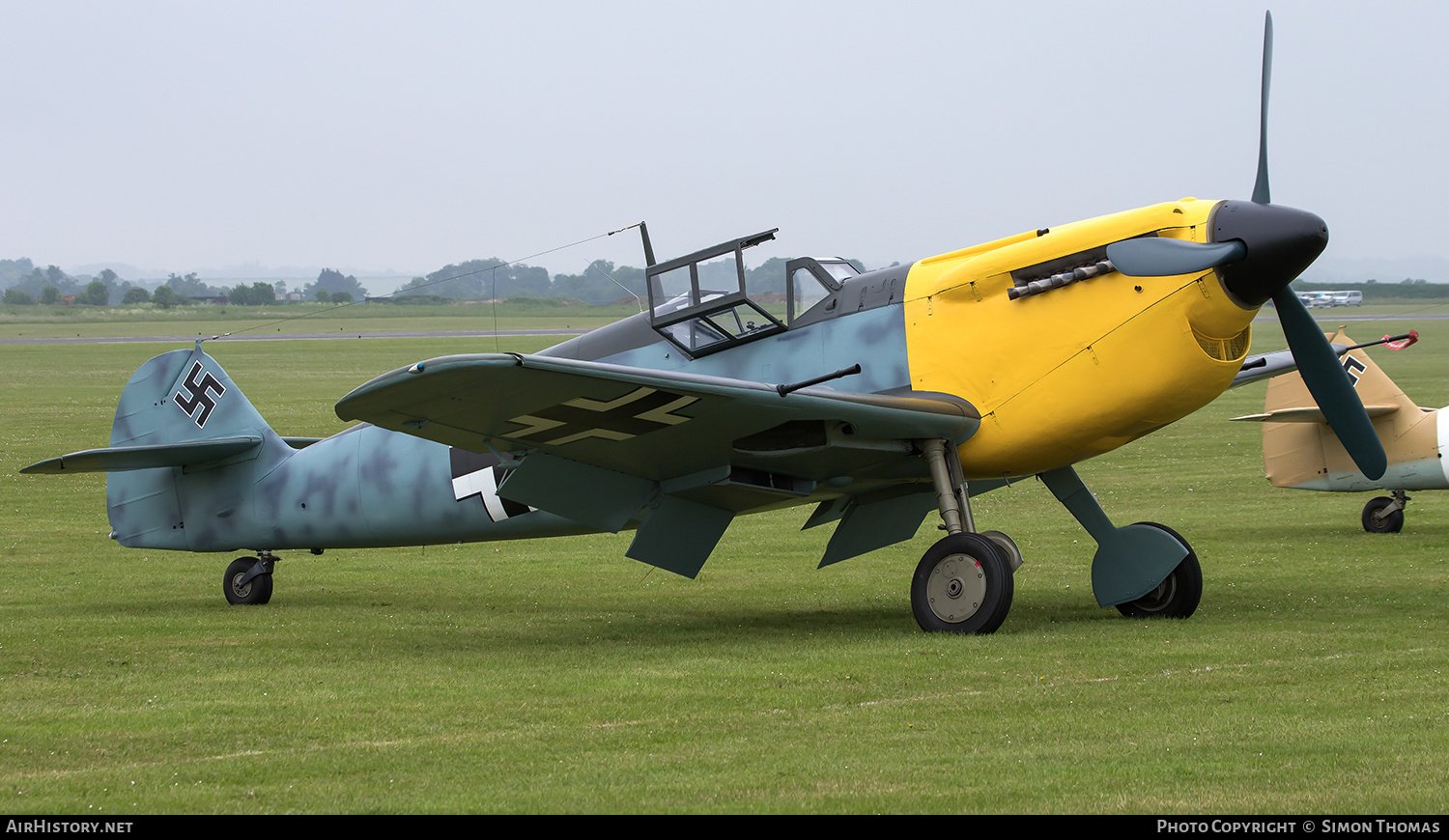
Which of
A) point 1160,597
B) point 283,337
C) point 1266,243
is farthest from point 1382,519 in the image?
point 283,337

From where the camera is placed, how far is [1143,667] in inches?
288

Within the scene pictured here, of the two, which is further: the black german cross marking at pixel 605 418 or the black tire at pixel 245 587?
the black tire at pixel 245 587

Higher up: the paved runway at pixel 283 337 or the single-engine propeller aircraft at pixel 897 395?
the single-engine propeller aircraft at pixel 897 395

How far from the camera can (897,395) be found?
29.1 feet

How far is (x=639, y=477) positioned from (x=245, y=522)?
4.17 m

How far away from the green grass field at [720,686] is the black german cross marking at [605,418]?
4.57 feet

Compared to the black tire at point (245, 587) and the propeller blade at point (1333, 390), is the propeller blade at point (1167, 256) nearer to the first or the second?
the propeller blade at point (1333, 390)

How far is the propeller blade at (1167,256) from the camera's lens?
793 cm

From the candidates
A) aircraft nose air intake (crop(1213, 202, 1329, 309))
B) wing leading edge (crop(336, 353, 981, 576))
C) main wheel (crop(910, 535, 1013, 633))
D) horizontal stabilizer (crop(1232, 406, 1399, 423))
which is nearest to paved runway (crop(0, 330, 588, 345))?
horizontal stabilizer (crop(1232, 406, 1399, 423))

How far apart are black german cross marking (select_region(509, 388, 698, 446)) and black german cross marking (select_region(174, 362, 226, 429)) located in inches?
183

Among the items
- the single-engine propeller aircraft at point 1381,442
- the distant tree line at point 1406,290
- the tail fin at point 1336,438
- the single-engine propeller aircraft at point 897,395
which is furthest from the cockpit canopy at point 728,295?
the distant tree line at point 1406,290

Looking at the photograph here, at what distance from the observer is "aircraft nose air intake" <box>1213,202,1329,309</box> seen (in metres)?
7.91

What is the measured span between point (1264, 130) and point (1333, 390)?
6.54 ft
